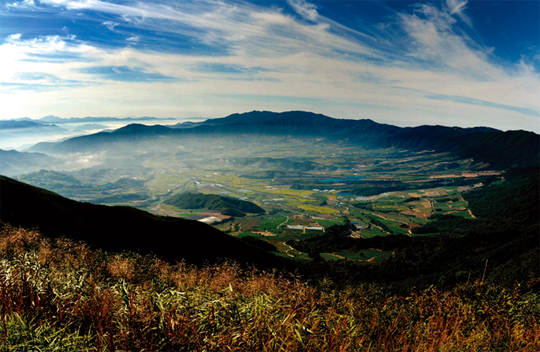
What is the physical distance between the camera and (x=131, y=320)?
14.4 ft

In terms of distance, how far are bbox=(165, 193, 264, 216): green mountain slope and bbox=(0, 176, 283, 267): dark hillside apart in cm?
10762

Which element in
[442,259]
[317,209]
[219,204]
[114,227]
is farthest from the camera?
[219,204]

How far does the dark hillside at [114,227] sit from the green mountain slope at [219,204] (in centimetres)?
10762

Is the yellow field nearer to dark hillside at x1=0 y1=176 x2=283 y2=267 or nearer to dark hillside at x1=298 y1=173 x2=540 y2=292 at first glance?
dark hillside at x1=298 y1=173 x2=540 y2=292

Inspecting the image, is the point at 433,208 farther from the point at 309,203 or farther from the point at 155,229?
the point at 155,229

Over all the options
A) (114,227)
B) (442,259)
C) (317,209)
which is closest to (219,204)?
(317,209)

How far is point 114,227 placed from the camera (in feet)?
140

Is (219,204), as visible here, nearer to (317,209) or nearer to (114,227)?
(317,209)

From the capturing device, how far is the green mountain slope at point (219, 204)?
16564cm

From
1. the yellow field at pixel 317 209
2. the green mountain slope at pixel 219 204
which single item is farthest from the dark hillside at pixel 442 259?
the green mountain slope at pixel 219 204

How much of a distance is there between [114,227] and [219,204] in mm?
132929

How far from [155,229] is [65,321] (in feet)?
153

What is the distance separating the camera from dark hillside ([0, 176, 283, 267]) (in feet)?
111

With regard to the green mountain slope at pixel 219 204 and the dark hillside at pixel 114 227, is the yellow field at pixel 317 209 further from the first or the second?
the dark hillside at pixel 114 227
